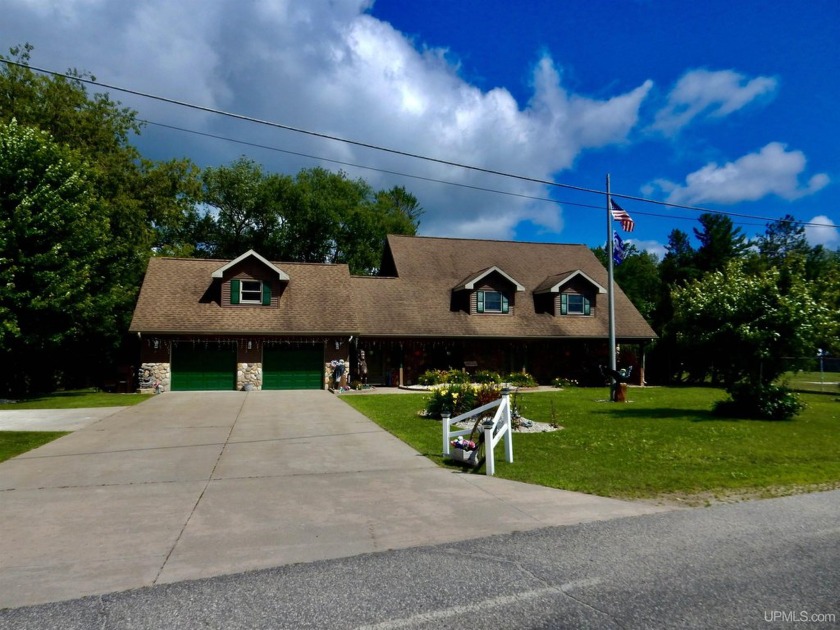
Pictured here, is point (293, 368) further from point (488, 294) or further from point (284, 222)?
point (284, 222)

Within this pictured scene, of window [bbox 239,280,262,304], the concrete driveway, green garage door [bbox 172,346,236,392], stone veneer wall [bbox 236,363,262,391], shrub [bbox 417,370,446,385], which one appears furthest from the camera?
window [bbox 239,280,262,304]

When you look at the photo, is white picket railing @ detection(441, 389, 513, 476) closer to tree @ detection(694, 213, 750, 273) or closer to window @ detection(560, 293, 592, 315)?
window @ detection(560, 293, 592, 315)

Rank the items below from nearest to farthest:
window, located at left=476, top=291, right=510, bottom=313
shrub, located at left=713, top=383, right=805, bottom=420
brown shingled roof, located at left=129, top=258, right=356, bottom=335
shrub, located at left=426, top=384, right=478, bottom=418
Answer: shrub, located at left=426, top=384, right=478, bottom=418, shrub, located at left=713, top=383, right=805, bottom=420, brown shingled roof, located at left=129, top=258, right=356, bottom=335, window, located at left=476, top=291, right=510, bottom=313

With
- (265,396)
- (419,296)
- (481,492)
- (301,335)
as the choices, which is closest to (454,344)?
(419,296)

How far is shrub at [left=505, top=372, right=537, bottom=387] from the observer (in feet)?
91.5

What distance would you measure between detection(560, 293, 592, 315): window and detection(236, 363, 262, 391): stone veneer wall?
16.0 meters

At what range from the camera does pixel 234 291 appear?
27.0m

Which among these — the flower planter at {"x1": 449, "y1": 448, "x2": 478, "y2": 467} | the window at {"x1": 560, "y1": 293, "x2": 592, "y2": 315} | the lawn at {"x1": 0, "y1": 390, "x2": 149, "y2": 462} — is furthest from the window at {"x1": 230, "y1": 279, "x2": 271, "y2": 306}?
the flower planter at {"x1": 449, "y1": 448, "x2": 478, "y2": 467}

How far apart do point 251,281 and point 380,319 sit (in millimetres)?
6366

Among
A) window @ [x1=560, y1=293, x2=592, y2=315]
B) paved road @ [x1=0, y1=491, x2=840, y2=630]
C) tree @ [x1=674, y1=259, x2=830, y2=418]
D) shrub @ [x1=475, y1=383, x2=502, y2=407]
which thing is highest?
window @ [x1=560, y1=293, x2=592, y2=315]

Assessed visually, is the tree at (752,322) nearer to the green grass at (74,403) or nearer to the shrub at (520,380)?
the shrub at (520,380)

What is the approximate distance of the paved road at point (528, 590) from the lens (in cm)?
416

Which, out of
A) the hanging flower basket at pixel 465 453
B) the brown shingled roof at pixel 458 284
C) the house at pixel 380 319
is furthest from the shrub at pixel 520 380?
the hanging flower basket at pixel 465 453

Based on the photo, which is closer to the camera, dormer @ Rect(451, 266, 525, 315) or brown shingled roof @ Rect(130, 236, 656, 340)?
brown shingled roof @ Rect(130, 236, 656, 340)
